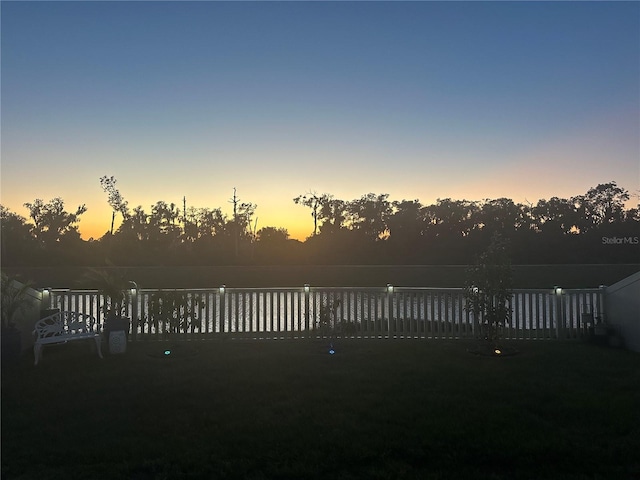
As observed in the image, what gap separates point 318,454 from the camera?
3.52 m

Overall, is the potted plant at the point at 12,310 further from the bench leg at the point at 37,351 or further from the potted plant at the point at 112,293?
the potted plant at the point at 112,293

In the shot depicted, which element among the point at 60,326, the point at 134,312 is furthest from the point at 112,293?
the point at 60,326

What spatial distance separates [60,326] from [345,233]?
2855 centimetres

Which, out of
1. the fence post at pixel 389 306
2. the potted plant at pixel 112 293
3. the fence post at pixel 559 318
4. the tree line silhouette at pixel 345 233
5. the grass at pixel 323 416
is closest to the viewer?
the grass at pixel 323 416

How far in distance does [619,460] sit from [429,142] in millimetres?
10441

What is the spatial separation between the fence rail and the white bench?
629 mm

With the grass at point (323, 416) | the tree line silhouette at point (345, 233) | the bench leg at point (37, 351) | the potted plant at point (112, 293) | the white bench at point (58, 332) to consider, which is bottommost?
the grass at point (323, 416)

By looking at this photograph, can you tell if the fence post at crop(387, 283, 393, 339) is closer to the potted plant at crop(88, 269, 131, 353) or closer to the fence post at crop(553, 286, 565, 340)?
the fence post at crop(553, 286, 565, 340)

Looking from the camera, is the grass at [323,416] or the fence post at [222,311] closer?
the grass at [323,416]

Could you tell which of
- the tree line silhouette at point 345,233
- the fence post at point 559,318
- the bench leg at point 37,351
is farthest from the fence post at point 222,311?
the tree line silhouette at point 345,233

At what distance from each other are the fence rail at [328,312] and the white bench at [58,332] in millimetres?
629

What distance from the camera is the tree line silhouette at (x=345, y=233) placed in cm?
2509

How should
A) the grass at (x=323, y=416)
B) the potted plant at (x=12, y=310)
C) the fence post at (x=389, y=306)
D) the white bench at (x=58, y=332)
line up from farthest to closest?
1. the fence post at (x=389, y=306)
2. the white bench at (x=58, y=332)
3. the potted plant at (x=12, y=310)
4. the grass at (x=323, y=416)

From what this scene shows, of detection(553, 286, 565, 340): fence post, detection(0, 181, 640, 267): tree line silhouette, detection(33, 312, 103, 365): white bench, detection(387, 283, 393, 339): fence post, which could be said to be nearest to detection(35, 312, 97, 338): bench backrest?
detection(33, 312, 103, 365): white bench
